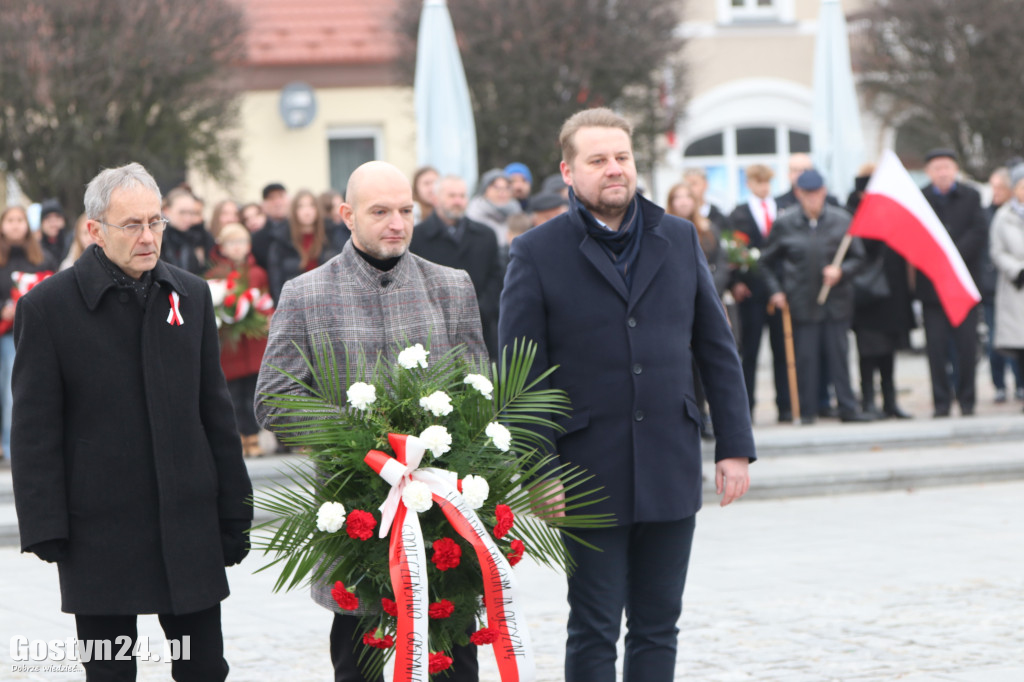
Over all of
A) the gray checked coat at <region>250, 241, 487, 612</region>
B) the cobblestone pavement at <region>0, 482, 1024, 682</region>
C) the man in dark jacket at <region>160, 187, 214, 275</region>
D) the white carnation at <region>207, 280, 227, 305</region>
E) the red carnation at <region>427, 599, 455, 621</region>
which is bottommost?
the cobblestone pavement at <region>0, 482, 1024, 682</region>

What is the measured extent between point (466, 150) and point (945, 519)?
6.09 m

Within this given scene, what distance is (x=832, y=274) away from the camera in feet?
43.6

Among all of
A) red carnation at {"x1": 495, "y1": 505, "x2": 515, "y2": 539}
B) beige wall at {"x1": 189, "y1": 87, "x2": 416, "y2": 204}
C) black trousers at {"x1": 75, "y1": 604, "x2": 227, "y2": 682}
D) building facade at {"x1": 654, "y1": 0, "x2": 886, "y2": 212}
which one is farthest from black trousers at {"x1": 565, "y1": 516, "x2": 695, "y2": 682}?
building facade at {"x1": 654, "y1": 0, "x2": 886, "y2": 212}

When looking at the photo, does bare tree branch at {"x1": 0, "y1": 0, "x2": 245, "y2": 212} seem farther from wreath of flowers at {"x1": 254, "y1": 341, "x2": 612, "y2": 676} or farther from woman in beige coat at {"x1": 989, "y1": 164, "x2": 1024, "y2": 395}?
wreath of flowers at {"x1": 254, "y1": 341, "x2": 612, "y2": 676}

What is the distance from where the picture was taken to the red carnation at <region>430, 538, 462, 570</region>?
4422 mm

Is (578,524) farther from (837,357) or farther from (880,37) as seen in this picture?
(880,37)

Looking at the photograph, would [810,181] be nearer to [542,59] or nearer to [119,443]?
[542,59]

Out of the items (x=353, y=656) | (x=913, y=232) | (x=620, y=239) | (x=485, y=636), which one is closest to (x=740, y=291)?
(x=913, y=232)

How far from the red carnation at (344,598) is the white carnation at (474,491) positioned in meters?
0.43

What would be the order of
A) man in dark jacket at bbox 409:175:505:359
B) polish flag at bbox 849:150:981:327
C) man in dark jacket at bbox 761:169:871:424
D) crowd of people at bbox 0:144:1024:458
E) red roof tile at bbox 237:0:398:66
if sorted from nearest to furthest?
man in dark jacket at bbox 409:175:505:359 → crowd of people at bbox 0:144:1024:458 → polish flag at bbox 849:150:981:327 → man in dark jacket at bbox 761:169:871:424 → red roof tile at bbox 237:0:398:66

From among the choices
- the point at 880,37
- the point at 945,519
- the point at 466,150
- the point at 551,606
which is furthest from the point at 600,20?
the point at 551,606

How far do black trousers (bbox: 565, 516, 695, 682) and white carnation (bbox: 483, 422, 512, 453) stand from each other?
23.2 inches

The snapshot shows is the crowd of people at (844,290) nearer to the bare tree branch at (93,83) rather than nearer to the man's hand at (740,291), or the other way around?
the man's hand at (740,291)

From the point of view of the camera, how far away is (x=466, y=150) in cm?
1433
